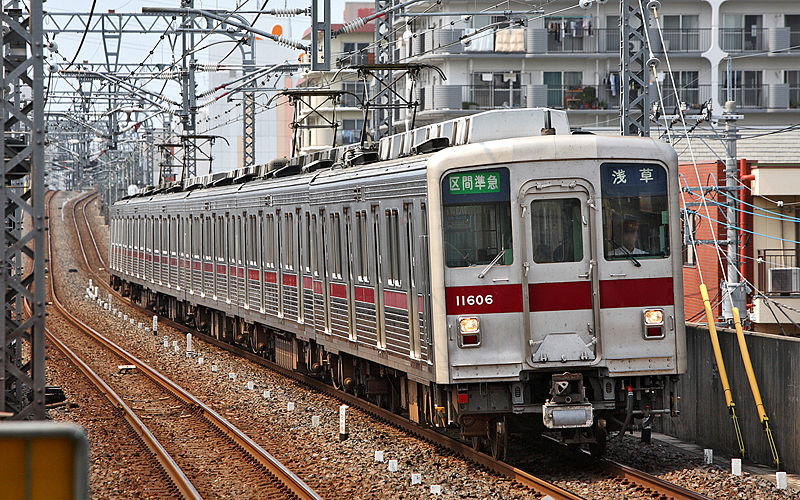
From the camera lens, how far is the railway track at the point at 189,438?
394 inches

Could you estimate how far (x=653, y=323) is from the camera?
973 cm

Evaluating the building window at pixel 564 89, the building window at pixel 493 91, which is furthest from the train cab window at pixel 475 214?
the building window at pixel 564 89

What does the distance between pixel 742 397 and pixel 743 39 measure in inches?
1300

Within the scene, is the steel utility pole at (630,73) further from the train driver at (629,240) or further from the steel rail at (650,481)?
the steel rail at (650,481)

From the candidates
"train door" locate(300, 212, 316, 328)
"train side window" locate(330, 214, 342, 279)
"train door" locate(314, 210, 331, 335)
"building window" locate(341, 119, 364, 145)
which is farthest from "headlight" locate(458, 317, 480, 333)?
"building window" locate(341, 119, 364, 145)

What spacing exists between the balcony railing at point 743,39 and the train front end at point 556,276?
3338cm

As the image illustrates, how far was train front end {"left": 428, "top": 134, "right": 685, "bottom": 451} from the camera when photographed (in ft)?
31.6

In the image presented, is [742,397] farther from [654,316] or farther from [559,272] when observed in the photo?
[559,272]

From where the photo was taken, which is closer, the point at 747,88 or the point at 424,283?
the point at 424,283

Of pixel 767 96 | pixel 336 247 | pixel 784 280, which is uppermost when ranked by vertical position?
pixel 767 96

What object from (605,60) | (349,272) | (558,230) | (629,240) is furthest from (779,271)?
(605,60)

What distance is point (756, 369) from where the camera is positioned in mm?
10602

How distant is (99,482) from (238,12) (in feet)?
38.9

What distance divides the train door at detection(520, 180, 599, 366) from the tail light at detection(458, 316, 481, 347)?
1.36ft
